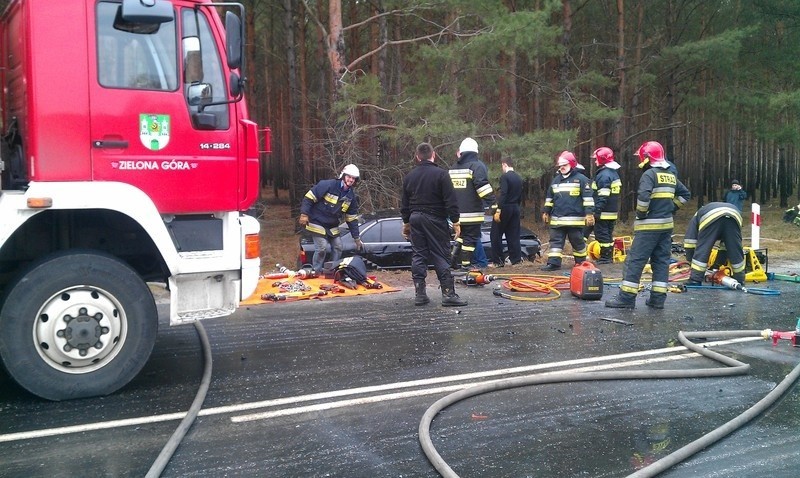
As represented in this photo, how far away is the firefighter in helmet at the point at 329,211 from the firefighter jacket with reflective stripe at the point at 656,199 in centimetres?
431

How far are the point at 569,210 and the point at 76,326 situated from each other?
859 cm

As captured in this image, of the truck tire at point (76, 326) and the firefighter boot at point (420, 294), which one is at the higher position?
the truck tire at point (76, 326)

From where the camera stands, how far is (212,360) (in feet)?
19.7

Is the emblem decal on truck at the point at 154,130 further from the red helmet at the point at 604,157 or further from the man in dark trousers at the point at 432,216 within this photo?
the red helmet at the point at 604,157

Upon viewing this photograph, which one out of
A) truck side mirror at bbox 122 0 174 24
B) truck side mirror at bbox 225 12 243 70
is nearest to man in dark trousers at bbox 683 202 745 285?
truck side mirror at bbox 225 12 243 70


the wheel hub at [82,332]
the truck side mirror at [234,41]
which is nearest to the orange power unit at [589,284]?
the truck side mirror at [234,41]

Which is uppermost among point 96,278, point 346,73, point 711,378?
point 346,73

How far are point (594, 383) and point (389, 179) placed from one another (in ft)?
42.4

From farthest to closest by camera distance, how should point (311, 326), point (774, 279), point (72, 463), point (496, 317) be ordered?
point (774, 279), point (496, 317), point (311, 326), point (72, 463)

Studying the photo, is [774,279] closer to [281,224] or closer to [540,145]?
[540,145]

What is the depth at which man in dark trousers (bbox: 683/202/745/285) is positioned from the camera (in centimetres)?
966

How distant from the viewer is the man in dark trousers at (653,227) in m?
8.23

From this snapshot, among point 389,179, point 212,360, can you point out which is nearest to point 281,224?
point 389,179

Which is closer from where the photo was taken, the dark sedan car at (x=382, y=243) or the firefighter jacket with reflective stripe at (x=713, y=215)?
the firefighter jacket with reflective stripe at (x=713, y=215)
